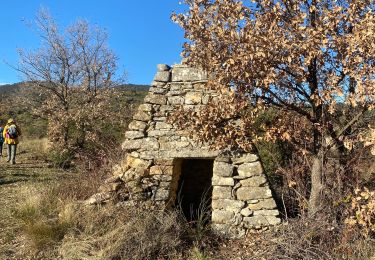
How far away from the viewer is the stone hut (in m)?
6.43

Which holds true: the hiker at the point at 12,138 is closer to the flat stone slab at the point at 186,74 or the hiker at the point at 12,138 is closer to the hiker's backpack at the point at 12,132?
the hiker's backpack at the point at 12,132

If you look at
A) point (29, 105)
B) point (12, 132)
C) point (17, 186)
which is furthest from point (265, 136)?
point (29, 105)

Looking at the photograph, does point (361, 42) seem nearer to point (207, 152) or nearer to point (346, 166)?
point (346, 166)

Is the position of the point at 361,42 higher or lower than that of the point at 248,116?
higher

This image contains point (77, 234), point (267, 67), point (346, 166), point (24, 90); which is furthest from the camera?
point (24, 90)

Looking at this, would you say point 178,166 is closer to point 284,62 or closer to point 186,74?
point 186,74

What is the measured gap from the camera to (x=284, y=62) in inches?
205

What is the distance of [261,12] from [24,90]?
14.9m

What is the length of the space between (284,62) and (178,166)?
302 centimetres

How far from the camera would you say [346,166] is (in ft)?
20.9

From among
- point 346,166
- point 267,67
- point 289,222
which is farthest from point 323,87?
point 289,222

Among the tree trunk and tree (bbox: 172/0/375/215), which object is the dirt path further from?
the tree trunk

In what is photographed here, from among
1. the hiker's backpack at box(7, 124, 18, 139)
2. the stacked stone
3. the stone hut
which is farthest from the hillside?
the stacked stone

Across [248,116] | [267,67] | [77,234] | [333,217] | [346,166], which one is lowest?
[77,234]
